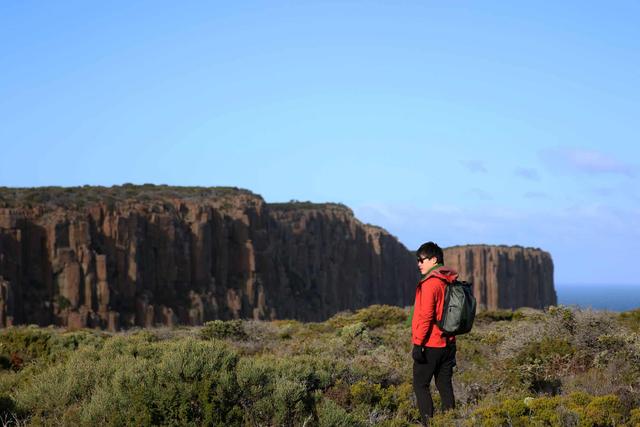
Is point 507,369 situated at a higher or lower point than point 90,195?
lower

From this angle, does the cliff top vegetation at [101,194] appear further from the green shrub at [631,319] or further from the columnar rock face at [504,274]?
the green shrub at [631,319]

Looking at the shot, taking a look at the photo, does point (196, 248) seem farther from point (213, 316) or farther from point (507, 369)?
point (507, 369)

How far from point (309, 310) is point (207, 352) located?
247 feet

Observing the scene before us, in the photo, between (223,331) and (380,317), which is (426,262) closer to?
(223,331)

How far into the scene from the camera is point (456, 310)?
9.24m

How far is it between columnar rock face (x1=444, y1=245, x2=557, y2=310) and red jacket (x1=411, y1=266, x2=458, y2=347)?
103 m

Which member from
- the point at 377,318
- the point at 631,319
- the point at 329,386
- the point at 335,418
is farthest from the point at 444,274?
the point at 377,318

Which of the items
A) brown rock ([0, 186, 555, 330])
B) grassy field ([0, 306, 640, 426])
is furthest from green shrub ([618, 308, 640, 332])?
brown rock ([0, 186, 555, 330])

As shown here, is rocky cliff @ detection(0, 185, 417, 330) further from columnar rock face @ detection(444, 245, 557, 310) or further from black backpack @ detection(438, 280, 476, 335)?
black backpack @ detection(438, 280, 476, 335)

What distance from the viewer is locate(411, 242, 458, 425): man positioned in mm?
9406

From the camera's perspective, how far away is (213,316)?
6588 cm

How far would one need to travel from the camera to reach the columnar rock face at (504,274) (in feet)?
385

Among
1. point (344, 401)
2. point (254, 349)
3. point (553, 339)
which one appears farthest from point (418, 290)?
point (254, 349)

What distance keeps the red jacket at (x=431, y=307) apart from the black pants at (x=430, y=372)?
0.34 ft
